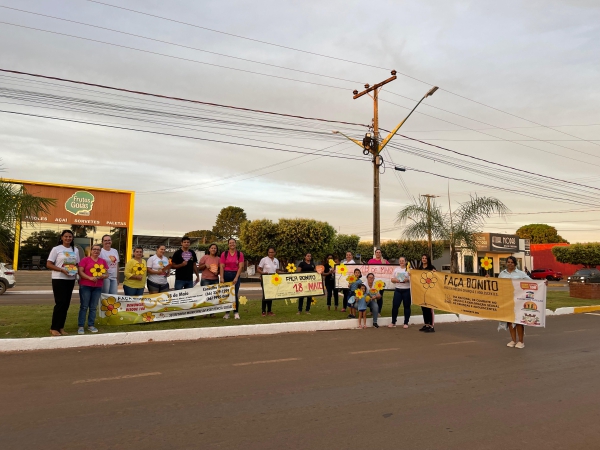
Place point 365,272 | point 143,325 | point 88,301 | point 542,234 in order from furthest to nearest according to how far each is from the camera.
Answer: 1. point 542,234
2. point 365,272
3. point 143,325
4. point 88,301

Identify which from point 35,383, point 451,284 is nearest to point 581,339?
point 451,284

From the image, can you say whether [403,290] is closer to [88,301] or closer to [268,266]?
Result: [268,266]

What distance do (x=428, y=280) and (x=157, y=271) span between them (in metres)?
6.37

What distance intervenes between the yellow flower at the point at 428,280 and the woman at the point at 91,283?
7.18m

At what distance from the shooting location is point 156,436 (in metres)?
4.33

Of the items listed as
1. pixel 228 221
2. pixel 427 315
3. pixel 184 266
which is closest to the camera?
pixel 184 266

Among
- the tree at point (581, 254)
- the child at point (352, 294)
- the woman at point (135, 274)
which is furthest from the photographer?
the tree at point (581, 254)

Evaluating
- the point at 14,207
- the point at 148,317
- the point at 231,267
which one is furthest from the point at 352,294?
the point at 14,207

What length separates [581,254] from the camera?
5569 centimetres

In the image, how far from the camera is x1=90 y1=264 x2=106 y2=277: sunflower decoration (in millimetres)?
9172

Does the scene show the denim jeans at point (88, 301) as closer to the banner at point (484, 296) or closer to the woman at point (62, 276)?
the woman at point (62, 276)

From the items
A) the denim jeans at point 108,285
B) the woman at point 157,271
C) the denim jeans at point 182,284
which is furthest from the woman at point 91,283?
the denim jeans at point 182,284

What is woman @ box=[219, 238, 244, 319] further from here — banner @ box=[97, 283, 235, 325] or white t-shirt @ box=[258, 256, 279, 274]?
white t-shirt @ box=[258, 256, 279, 274]

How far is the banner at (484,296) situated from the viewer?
31.6 ft
